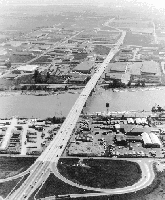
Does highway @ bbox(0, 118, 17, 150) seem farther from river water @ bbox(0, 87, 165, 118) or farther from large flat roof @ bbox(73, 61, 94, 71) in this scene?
large flat roof @ bbox(73, 61, 94, 71)

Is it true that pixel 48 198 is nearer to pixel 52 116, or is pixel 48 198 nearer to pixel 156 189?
pixel 156 189

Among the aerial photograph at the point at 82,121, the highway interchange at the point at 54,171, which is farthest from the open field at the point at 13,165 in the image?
the highway interchange at the point at 54,171

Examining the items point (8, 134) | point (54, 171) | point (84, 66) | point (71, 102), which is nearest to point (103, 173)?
point (54, 171)

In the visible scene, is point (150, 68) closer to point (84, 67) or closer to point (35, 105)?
point (84, 67)

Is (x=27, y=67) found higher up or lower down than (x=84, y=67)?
higher up

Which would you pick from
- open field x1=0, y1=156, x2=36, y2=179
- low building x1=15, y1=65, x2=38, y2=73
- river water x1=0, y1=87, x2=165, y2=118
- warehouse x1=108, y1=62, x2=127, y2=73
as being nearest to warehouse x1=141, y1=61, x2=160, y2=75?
warehouse x1=108, y1=62, x2=127, y2=73

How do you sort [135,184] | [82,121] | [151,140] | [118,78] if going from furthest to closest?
1. [118,78]
2. [82,121]
3. [151,140]
4. [135,184]

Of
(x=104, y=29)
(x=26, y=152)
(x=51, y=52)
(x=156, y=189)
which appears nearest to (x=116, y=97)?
(x=26, y=152)
